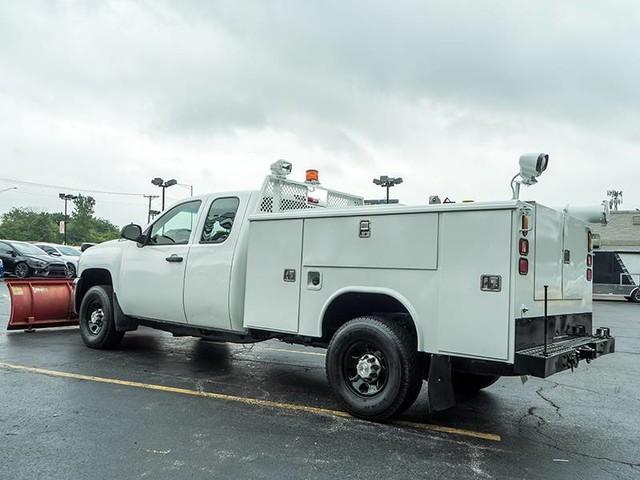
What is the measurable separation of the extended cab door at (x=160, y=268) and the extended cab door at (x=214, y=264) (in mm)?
181

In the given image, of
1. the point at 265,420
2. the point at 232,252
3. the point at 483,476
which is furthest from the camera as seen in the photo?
the point at 232,252

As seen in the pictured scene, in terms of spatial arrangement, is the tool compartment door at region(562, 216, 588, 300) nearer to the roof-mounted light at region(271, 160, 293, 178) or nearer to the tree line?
the roof-mounted light at region(271, 160, 293, 178)

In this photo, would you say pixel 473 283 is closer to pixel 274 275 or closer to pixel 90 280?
pixel 274 275

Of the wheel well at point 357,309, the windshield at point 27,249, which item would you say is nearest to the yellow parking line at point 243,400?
the wheel well at point 357,309

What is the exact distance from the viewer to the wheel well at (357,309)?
489 cm

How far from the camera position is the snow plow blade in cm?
923

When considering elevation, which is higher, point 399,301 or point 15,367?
point 399,301

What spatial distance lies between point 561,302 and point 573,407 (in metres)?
1.36

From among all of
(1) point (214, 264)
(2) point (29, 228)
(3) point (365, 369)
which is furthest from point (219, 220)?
(2) point (29, 228)

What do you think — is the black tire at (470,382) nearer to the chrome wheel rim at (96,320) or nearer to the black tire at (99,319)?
the black tire at (99,319)

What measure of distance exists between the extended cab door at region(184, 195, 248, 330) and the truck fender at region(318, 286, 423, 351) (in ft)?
4.34

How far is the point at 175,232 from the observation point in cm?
691

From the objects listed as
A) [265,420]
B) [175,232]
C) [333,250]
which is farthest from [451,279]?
[175,232]

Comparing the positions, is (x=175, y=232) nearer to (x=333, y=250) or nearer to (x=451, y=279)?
(x=333, y=250)
